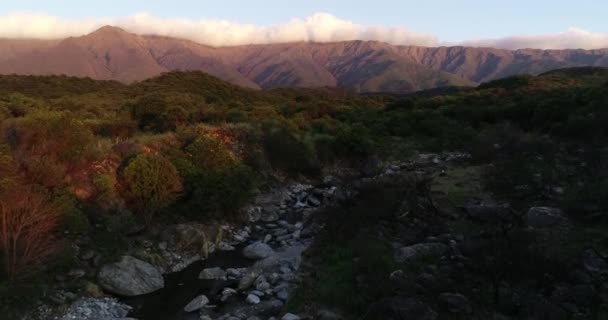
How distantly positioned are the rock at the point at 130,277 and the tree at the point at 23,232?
4.81 feet

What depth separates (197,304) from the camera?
460 inches

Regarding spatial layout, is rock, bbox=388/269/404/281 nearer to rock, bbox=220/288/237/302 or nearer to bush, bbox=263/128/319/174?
rock, bbox=220/288/237/302

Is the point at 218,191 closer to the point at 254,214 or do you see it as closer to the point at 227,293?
the point at 254,214

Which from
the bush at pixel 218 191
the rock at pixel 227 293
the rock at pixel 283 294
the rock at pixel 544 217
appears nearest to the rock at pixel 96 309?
the rock at pixel 227 293

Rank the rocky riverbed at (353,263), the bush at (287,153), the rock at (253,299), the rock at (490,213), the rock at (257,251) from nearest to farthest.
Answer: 1. the rocky riverbed at (353,263)
2. the rock at (253,299)
3. the rock at (490,213)
4. the rock at (257,251)
5. the bush at (287,153)

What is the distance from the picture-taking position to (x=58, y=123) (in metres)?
16.4

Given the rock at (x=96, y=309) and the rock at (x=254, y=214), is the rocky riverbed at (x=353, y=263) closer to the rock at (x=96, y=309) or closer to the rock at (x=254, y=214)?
the rock at (x=96, y=309)

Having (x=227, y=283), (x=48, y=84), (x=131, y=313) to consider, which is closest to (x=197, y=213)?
(x=227, y=283)

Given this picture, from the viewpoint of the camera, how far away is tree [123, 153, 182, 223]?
1582cm

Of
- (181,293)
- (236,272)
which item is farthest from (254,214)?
(181,293)

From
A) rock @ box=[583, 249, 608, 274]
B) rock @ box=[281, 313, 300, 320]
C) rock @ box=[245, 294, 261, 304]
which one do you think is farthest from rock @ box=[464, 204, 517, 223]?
rock @ box=[245, 294, 261, 304]

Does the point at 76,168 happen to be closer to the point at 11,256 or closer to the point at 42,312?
the point at 11,256

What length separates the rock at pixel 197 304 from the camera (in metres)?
11.6

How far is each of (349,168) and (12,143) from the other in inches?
722
